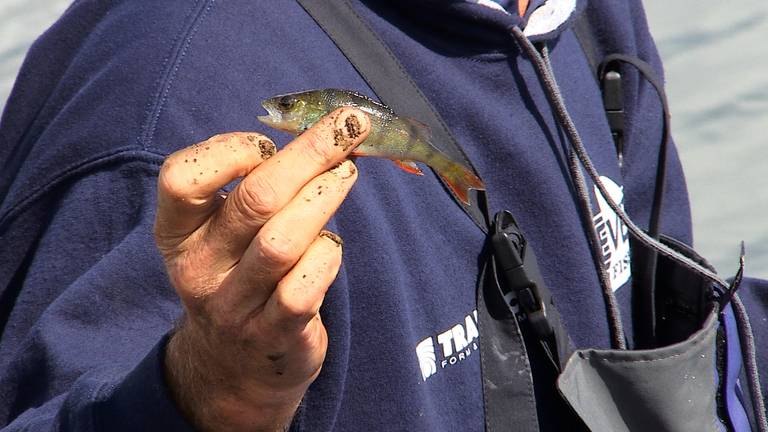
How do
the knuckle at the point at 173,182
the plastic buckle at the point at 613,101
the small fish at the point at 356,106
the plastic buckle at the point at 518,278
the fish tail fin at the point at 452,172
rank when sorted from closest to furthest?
the knuckle at the point at 173,182 → the small fish at the point at 356,106 → the fish tail fin at the point at 452,172 → the plastic buckle at the point at 518,278 → the plastic buckle at the point at 613,101

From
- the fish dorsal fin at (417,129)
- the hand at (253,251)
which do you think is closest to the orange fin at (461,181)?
the fish dorsal fin at (417,129)

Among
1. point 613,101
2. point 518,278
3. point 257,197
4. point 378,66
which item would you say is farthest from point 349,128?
point 613,101

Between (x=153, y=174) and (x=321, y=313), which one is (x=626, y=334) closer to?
(x=321, y=313)

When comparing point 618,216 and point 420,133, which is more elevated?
point 420,133

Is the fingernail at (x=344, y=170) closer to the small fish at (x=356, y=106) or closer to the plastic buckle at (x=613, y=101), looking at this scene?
the small fish at (x=356, y=106)

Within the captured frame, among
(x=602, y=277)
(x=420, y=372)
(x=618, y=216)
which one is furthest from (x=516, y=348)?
(x=618, y=216)

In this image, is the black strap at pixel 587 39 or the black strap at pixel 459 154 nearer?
the black strap at pixel 459 154
